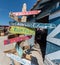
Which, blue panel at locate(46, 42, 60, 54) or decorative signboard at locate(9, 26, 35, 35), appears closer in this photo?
decorative signboard at locate(9, 26, 35, 35)

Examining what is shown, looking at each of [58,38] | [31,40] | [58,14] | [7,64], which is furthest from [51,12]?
[7,64]

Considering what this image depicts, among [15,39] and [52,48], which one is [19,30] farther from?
[52,48]

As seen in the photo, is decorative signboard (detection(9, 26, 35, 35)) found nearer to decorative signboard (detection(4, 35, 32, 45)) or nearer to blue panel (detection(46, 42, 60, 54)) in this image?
decorative signboard (detection(4, 35, 32, 45))

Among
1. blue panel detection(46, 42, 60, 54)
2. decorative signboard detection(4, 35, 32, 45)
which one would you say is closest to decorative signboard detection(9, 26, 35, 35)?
decorative signboard detection(4, 35, 32, 45)

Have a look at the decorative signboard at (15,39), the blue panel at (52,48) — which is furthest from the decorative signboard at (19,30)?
the blue panel at (52,48)

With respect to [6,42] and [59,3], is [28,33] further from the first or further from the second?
[59,3]

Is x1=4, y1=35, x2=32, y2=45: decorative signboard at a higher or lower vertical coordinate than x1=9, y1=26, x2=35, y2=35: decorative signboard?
lower

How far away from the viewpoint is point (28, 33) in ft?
10.4

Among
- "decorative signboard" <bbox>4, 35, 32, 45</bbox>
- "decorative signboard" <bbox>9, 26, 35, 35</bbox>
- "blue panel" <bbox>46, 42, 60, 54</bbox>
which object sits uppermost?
"decorative signboard" <bbox>9, 26, 35, 35</bbox>

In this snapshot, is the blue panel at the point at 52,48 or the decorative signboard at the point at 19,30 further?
the blue panel at the point at 52,48

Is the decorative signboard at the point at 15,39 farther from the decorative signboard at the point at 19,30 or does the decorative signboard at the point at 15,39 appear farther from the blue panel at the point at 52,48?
the blue panel at the point at 52,48

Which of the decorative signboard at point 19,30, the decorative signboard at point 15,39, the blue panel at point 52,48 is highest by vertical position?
the decorative signboard at point 19,30

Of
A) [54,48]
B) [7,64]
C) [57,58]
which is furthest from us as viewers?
[7,64]

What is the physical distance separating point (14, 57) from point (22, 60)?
20 cm
